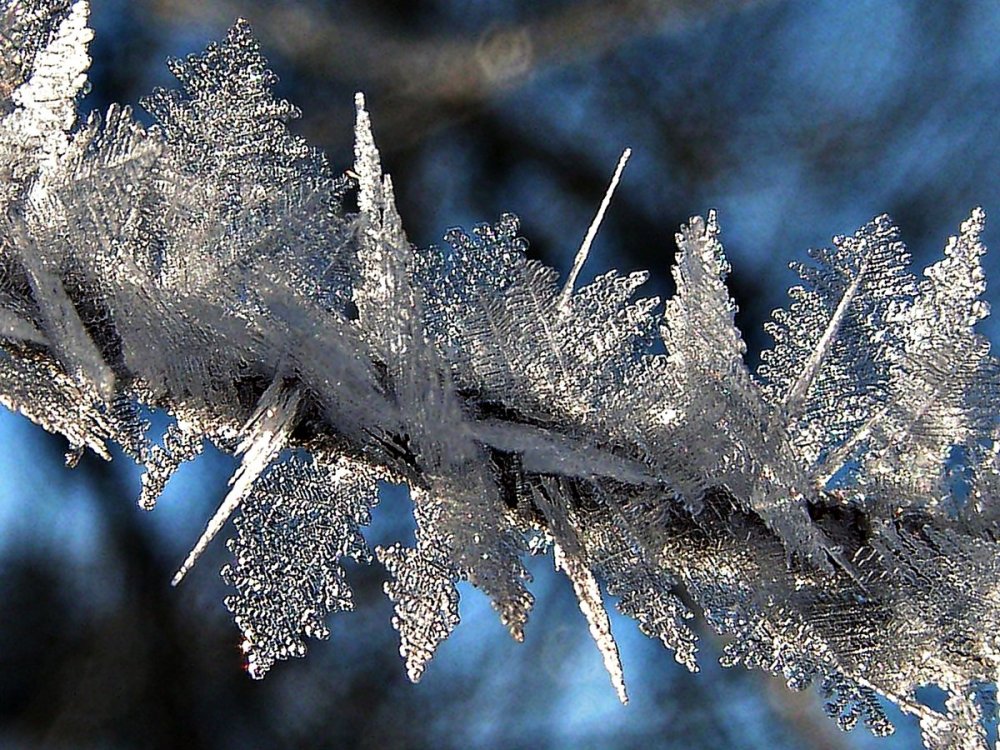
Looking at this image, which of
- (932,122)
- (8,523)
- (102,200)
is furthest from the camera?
(8,523)

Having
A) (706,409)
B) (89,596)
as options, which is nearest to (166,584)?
(89,596)

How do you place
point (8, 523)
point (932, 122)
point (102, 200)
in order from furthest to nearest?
point (8, 523) → point (932, 122) → point (102, 200)

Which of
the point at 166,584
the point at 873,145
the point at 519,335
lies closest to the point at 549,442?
the point at 519,335

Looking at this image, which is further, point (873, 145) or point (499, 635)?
point (499, 635)

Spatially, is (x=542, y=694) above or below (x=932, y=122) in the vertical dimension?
below

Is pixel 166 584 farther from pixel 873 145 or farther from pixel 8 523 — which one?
pixel 873 145

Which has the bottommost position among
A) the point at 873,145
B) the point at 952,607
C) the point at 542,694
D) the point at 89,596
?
the point at 952,607

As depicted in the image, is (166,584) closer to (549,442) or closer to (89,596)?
(89,596)
